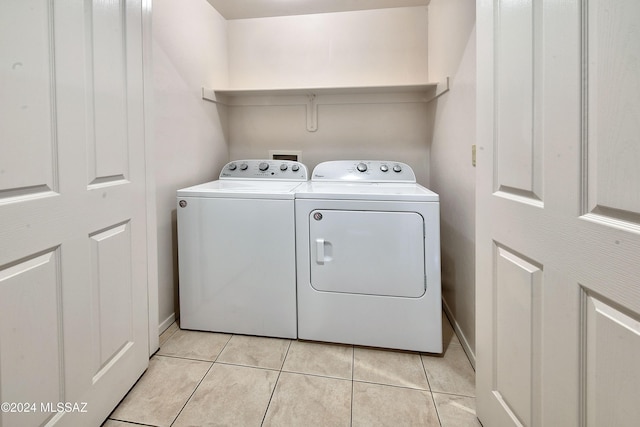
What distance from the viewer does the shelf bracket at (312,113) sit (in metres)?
2.47

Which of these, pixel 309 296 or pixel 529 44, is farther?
pixel 309 296

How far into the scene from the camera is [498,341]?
1012mm

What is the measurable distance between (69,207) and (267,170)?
142cm

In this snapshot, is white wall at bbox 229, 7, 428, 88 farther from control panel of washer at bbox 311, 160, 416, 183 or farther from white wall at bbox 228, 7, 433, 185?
control panel of washer at bbox 311, 160, 416, 183

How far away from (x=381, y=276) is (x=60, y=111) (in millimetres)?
1406

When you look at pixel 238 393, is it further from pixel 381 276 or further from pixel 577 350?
pixel 577 350

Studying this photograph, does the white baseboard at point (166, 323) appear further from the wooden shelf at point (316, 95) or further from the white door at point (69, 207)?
the wooden shelf at point (316, 95)

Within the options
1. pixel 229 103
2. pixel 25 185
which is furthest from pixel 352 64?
pixel 25 185

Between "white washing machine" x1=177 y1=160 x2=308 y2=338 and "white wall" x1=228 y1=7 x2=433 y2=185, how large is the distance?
0.96 meters

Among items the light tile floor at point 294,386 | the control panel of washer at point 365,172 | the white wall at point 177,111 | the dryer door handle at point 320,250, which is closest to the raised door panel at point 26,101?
the white wall at point 177,111

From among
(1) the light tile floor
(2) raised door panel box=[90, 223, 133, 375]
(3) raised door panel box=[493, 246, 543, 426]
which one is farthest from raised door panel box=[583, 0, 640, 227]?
(2) raised door panel box=[90, 223, 133, 375]

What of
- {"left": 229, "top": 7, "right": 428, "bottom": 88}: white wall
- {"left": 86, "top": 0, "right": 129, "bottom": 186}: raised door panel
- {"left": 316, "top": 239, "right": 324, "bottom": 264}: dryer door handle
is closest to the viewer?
{"left": 86, "top": 0, "right": 129, "bottom": 186}: raised door panel

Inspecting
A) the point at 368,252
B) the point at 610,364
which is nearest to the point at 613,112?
the point at 610,364

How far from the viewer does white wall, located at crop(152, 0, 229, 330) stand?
1.72 metres
